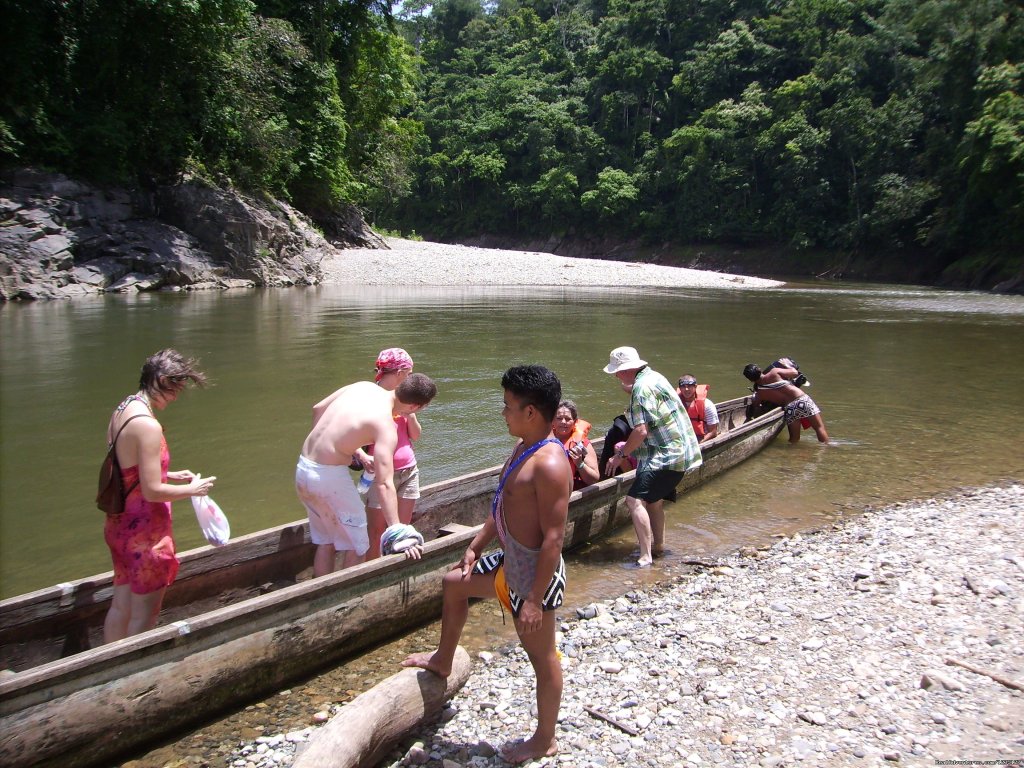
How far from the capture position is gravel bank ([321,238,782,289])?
1257 inches

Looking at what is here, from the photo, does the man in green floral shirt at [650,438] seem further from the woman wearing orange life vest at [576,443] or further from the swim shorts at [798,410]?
the swim shorts at [798,410]

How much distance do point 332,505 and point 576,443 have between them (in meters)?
2.35

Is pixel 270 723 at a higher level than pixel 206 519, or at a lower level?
lower

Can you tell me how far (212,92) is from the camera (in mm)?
26797

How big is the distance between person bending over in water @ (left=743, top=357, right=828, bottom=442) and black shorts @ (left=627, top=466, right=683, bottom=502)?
4.40 m

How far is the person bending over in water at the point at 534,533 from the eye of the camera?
9.75ft

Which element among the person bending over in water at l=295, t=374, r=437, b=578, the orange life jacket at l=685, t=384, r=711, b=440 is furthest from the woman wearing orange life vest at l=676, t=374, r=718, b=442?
the person bending over in water at l=295, t=374, r=437, b=578

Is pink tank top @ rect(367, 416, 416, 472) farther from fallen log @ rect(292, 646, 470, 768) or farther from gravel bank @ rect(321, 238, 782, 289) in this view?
gravel bank @ rect(321, 238, 782, 289)

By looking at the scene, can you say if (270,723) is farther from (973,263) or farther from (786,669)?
(973,263)

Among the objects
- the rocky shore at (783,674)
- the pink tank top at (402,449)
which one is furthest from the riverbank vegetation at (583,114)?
the rocky shore at (783,674)

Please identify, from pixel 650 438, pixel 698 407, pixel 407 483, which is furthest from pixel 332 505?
pixel 698 407

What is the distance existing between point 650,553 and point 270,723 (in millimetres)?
3129

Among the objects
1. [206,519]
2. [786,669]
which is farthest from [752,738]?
[206,519]

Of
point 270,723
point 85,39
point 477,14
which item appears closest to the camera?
point 270,723
